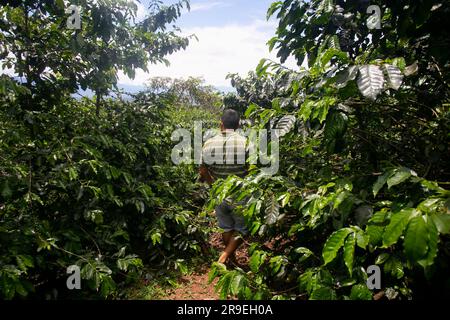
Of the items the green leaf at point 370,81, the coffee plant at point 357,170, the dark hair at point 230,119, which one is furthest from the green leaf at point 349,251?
the dark hair at point 230,119

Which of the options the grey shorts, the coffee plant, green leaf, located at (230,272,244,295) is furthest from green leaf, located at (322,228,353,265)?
the grey shorts

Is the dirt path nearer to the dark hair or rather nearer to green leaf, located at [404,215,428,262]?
the dark hair

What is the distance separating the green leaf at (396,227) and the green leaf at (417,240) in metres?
0.05

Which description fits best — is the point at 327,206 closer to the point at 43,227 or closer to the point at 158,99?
the point at 43,227

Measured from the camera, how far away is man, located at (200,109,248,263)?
9.29 feet

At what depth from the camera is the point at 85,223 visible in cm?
275

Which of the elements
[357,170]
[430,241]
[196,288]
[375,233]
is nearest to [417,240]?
[430,241]

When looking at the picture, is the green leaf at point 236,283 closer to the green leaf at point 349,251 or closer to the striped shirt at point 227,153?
the green leaf at point 349,251

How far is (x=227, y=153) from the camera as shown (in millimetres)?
2844

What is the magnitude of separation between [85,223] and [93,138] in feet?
2.63

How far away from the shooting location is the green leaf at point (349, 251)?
1.23 meters

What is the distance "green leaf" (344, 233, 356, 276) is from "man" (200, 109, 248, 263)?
1.56 metres

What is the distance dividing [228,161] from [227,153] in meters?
0.08

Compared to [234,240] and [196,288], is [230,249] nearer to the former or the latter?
[234,240]
